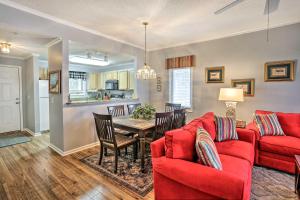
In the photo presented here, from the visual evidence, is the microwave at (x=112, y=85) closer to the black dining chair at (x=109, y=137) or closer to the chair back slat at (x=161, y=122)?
the black dining chair at (x=109, y=137)

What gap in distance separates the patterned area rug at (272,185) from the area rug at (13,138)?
5.18 metres

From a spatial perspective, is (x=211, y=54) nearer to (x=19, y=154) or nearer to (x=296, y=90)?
(x=296, y=90)

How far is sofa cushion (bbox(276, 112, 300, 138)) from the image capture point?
2868mm

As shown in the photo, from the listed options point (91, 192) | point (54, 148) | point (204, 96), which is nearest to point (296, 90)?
point (204, 96)

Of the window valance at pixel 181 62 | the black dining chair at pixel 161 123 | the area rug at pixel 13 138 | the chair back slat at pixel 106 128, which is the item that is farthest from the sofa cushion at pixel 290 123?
the area rug at pixel 13 138

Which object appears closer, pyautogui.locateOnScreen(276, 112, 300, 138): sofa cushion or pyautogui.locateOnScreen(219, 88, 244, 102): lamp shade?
pyautogui.locateOnScreen(276, 112, 300, 138): sofa cushion

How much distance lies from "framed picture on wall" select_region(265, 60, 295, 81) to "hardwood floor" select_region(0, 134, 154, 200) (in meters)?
3.38

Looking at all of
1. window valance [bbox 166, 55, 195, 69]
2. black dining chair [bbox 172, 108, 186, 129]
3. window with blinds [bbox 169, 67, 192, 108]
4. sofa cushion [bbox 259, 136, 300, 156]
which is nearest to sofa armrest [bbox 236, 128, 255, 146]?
sofa cushion [bbox 259, 136, 300, 156]

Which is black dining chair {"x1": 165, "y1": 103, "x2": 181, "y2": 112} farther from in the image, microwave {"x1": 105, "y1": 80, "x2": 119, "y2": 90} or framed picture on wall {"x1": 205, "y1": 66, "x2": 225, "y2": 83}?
microwave {"x1": 105, "y1": 80, "x2": 119, "y2": 90}

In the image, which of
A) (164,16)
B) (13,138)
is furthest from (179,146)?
(13,138)

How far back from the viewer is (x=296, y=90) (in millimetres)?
3215

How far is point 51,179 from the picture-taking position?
2477mm

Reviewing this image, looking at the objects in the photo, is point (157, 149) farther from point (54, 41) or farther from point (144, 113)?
point (54, 41)

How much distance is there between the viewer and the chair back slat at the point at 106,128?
102 inches
